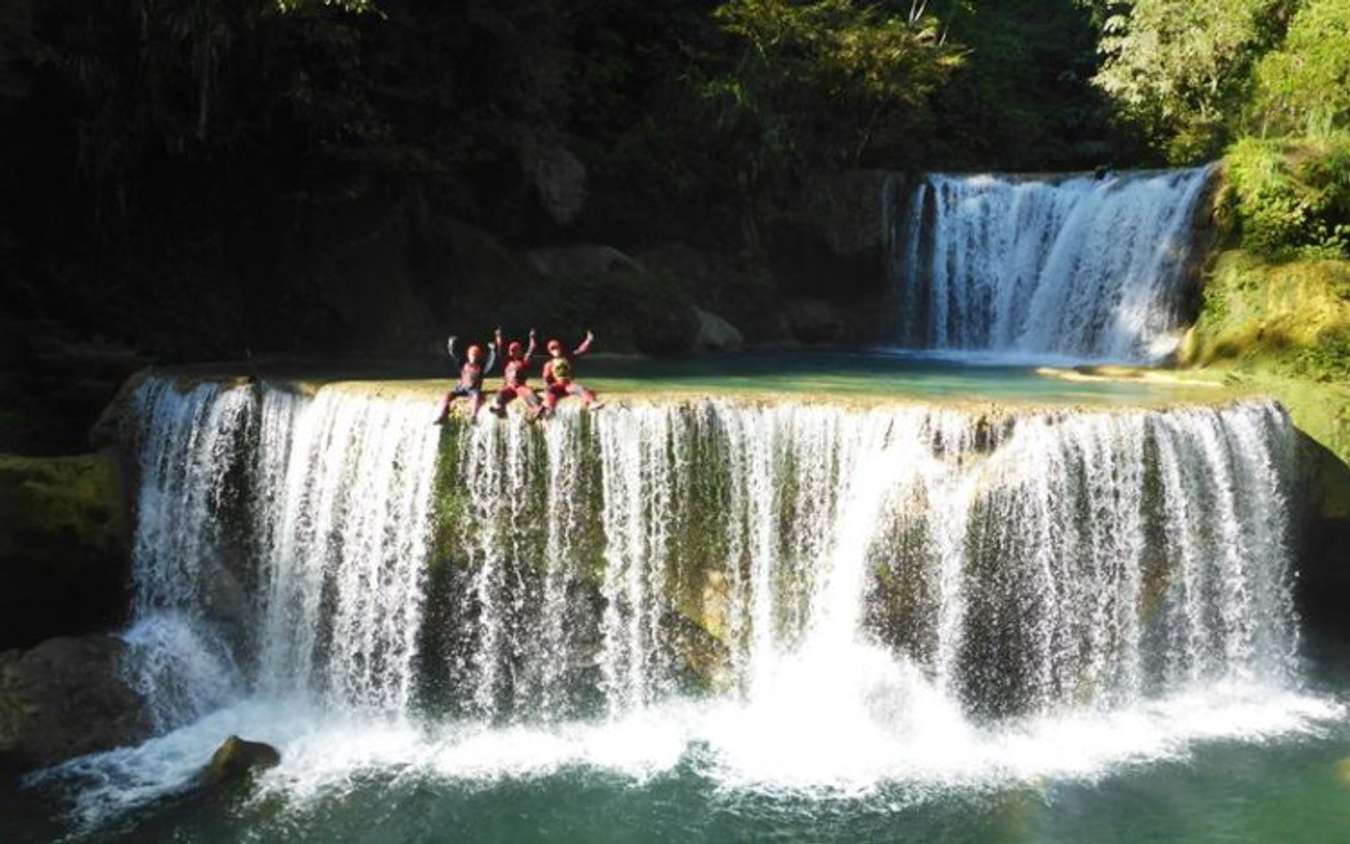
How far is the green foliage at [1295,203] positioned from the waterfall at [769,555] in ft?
21.2

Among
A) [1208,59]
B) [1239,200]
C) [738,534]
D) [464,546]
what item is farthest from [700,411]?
[1208,59]

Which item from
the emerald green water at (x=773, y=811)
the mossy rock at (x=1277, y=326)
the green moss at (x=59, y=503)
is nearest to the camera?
the emerald green water at (x=773, y=811)

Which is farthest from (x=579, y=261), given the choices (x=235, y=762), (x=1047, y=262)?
(x=235, y=762)

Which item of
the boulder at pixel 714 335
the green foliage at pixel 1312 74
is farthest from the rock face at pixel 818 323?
the green foliage at pixel 1312 74

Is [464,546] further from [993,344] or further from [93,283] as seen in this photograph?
[993,344]

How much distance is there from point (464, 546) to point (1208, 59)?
64.9 feet

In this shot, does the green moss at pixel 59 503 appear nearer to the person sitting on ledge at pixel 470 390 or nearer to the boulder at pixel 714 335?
the person sitting on ledge at pixel 470 390

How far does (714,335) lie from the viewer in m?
20.0

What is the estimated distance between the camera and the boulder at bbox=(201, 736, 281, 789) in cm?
913

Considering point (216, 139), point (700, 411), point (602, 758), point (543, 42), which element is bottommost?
point (602, 758)

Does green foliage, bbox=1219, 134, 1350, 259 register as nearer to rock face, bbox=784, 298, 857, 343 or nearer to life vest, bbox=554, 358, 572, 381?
rock face, bbox=784, 298, 857, 343

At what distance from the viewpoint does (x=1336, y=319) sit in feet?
47.5

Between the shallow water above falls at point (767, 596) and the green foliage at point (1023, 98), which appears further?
the green foliage at point (1023, 98)

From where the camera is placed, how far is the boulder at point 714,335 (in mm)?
19625
